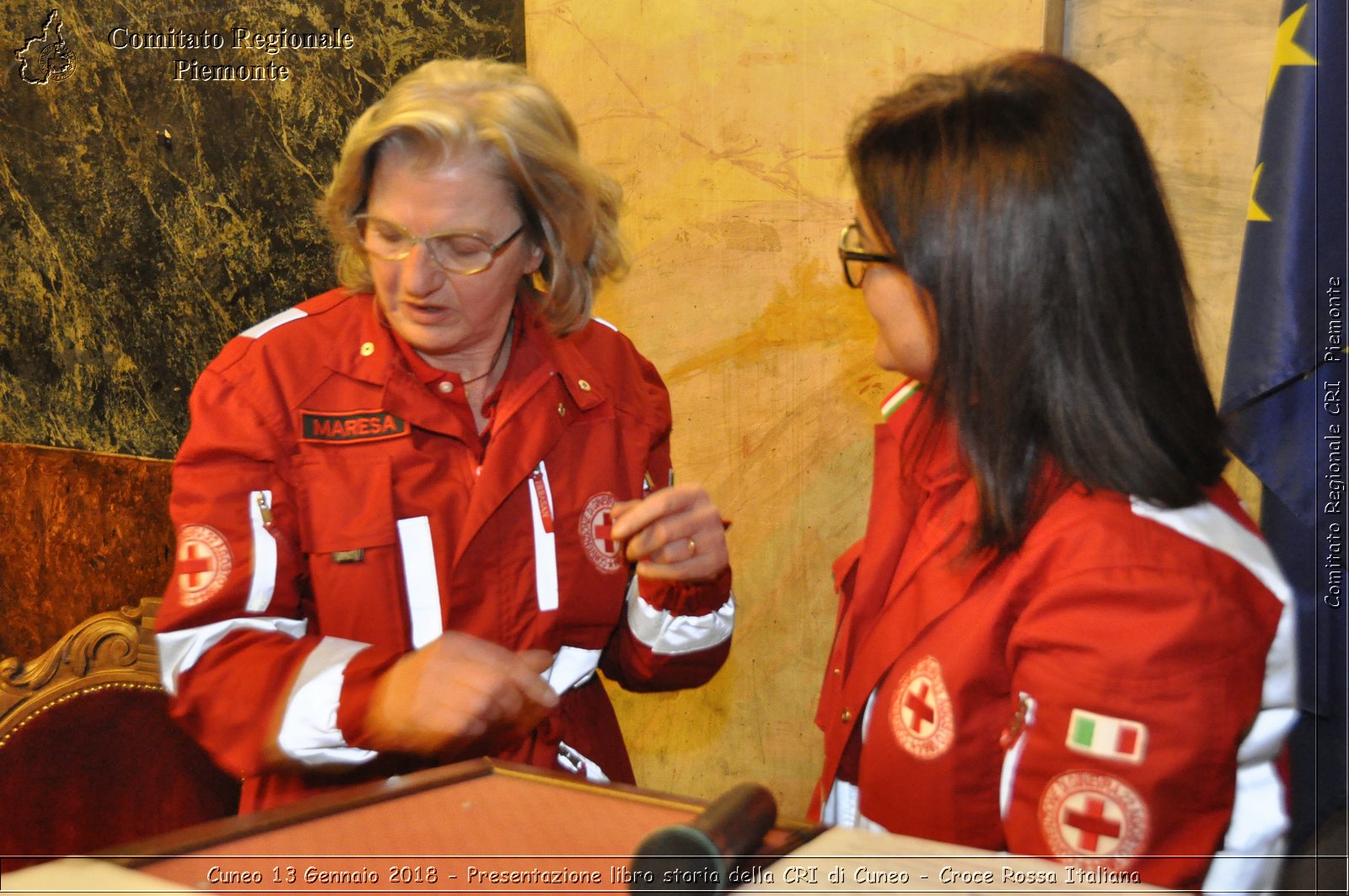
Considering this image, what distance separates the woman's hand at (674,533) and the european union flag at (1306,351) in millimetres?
1035

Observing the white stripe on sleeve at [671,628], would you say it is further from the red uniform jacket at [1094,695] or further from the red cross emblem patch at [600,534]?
the red uniform jacket at [1094,695]

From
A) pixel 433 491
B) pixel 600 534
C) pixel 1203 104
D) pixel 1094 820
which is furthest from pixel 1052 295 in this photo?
pixel 1203 104

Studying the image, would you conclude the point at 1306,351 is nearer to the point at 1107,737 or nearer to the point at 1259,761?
the point at 1259,761

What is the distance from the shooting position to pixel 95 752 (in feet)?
6.12

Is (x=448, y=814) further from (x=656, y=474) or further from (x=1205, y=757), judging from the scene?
(x=656, y=474)

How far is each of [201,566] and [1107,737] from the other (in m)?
1.19

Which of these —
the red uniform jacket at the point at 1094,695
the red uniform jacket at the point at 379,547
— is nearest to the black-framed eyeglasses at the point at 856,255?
the red uniform jacket at the point at 1094,695

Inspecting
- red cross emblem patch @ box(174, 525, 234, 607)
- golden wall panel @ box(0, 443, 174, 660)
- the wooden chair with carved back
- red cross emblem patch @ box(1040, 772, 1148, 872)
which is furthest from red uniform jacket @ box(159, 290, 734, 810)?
golden wall panel @ box(0, 443, 174, 660)

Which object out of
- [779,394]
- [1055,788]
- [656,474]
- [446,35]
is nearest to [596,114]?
[446,35]

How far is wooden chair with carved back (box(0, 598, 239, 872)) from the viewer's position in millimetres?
1762

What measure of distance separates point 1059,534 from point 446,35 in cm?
246

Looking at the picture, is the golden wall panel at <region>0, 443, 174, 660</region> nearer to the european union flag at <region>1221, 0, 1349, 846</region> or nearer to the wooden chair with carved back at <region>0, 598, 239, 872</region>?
the wooden chair with carved back at <region>0, 598, 239, 872</region>

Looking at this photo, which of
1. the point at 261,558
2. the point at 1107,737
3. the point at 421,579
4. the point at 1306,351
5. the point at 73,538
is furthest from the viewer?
the point at 73,538

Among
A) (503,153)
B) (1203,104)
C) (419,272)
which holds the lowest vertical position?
(419,272)
